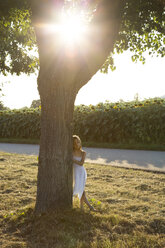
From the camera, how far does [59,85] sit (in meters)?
3.54

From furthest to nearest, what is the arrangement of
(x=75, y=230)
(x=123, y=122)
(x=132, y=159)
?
1. (x=123, y=122)
2. (x=132, y=159)
3. (x=75, y=230)

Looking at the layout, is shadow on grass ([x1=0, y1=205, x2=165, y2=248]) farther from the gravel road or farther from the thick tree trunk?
the gravel road

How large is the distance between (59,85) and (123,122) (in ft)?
24.1

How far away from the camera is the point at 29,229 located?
10.6 feet

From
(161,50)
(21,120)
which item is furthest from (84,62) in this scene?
(21,120)

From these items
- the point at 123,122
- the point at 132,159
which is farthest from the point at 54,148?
the point at 123,122

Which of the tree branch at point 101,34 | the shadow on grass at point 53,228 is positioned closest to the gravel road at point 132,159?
the shadow on grass at point 53,228

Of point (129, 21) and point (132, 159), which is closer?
point (129, 21)

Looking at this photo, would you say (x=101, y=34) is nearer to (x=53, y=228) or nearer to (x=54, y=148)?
(x=54, y=148)

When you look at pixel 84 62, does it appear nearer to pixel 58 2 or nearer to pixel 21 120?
pixel 58 2

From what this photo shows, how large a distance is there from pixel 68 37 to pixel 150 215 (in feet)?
8.61

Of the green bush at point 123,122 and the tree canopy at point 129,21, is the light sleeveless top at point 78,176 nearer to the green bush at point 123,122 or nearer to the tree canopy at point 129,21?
the tree canopy at point 129,21

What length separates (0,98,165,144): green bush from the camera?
9844 millimetres

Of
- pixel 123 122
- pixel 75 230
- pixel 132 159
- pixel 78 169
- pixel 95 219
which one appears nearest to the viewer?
pixel 75 230
